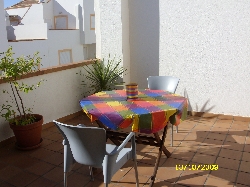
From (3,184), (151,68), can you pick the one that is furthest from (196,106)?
(3,184)

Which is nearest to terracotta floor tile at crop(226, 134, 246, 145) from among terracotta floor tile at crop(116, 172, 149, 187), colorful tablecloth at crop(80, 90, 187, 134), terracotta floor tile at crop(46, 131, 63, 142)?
colorful tablecloth at crop(80, 90, 187, 134)

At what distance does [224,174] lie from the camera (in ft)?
9.14

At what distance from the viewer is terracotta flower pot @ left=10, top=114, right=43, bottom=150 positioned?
3.45m

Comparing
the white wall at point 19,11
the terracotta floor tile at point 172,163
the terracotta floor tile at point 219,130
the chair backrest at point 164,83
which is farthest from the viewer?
the white wall at point 19,11

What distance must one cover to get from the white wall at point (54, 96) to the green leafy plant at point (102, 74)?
0.19 metres

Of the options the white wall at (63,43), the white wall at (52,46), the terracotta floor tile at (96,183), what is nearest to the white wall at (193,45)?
the terracotta floor tile at (96,183)

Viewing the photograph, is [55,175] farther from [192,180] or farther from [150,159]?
[192,180]

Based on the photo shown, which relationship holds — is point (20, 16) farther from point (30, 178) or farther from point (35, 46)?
point (30, 178)

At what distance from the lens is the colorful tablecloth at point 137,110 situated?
234cm

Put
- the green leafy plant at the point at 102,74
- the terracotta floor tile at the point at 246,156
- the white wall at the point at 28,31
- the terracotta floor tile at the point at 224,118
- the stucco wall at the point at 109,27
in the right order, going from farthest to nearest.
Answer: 1. the white wall at the point at 28,31
2. the stucco wall at the point at 109,27
3. the green leafy plant at the point at 102,74
4. the terracotta floor tile at the point at 224,118
5. the terracotta floor tile at the point at 246,156

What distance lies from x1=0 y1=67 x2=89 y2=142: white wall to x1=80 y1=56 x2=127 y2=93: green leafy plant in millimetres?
189

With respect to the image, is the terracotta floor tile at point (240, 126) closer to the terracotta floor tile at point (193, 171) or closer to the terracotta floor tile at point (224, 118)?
the terracotta floor tile at point (224, 118)

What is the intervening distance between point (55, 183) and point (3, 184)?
55 centimetres
